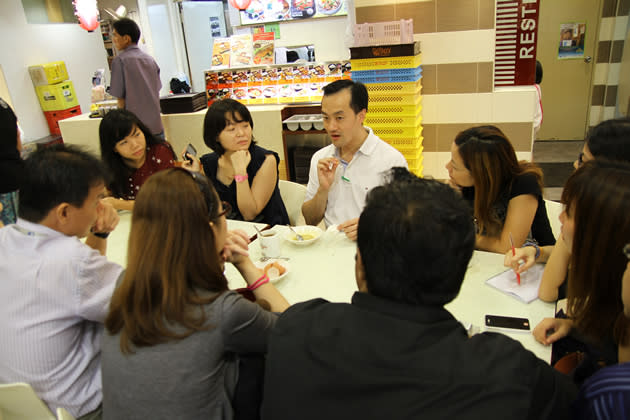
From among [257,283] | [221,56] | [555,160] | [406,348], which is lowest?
[555,160]

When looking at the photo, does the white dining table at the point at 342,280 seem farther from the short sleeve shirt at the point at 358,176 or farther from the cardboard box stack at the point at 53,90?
the cardboard box stack at the point at 53,90

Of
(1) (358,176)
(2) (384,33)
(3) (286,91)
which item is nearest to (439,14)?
(2) (384,33)

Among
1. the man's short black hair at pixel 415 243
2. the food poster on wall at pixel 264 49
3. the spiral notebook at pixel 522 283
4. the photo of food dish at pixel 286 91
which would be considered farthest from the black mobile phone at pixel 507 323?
the food poster on wall at pixel 264 49

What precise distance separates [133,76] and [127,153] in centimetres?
217

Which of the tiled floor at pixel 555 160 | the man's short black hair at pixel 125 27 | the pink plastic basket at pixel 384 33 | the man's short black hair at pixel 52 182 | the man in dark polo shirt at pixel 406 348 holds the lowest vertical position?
the tiled floor at pixel 555 160

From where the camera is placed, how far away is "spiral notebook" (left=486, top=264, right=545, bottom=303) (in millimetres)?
1547

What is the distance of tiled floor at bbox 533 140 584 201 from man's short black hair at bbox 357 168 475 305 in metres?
4.03

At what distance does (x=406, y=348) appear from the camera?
792mm

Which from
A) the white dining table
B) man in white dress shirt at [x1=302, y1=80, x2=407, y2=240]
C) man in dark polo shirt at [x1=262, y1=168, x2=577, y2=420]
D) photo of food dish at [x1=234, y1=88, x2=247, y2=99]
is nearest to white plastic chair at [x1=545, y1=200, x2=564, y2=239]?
the white dining table

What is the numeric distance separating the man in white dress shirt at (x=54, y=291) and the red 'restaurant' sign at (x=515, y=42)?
354 cm

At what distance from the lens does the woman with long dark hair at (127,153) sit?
→ 8.33 feet

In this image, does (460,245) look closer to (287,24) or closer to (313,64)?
(313,64)

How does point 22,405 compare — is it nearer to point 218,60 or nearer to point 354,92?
point 354,92

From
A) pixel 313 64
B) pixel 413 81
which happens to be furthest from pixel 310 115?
pixel 413 81
